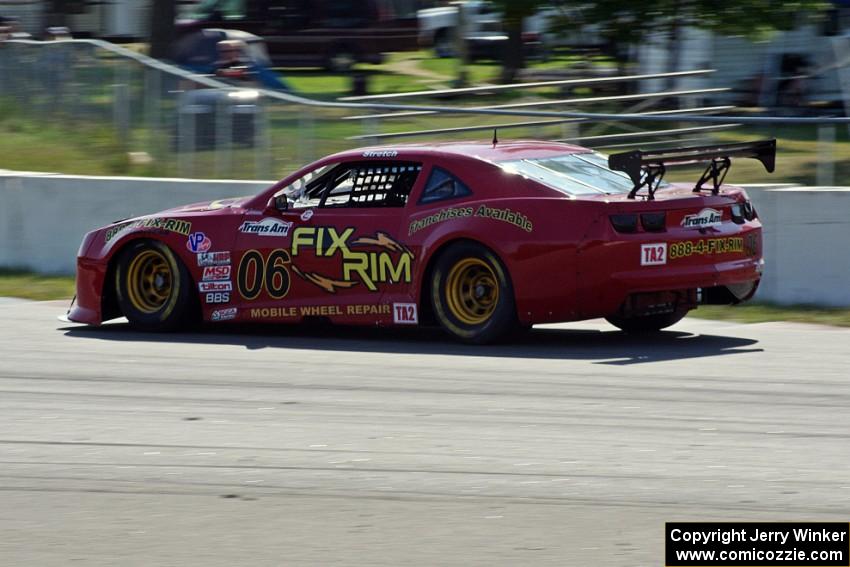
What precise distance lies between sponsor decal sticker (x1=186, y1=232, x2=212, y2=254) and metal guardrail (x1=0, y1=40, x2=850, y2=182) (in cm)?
340

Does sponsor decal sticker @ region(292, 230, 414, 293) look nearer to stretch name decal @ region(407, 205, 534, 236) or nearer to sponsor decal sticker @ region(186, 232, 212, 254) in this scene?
stretch name decal @ region(407, 205, 534, 236)

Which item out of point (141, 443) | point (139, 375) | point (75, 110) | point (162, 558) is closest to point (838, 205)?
point (139, 375)

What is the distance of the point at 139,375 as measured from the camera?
8859 mm

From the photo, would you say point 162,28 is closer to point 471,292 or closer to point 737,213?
point 471,292

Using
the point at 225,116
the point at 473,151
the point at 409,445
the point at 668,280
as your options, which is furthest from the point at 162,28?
the point at 409,445

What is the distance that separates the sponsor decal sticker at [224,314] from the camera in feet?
33.4

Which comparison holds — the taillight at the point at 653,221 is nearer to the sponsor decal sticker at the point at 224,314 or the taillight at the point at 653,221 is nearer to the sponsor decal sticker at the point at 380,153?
the sponsor decal sticker at the point at 380,153

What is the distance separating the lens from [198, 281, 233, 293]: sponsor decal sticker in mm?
10188

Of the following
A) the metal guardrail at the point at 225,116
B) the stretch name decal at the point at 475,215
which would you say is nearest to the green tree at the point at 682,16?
the metal guardrail at the point at 225,116

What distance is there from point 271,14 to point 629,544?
82.8 feet

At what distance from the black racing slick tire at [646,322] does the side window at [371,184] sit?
1.74m

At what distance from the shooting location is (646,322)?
10273 mm

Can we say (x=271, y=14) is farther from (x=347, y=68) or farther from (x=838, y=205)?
(x=838, y=205)

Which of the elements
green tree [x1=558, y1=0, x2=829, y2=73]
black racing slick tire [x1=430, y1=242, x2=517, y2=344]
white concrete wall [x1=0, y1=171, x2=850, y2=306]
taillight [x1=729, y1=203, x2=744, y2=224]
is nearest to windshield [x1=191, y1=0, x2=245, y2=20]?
green tree [x1=558, y1=0, x2=829, y2=73]
